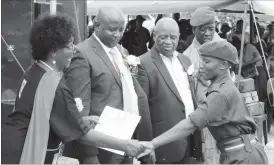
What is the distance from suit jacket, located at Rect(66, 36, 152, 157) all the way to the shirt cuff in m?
0.70

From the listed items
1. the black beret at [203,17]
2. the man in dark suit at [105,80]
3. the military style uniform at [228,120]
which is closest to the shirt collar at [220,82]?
the military style uniform at [228,120]

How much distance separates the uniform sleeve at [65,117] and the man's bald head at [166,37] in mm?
1990

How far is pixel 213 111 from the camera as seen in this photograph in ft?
15.1

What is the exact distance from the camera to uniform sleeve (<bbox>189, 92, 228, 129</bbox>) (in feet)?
15.1

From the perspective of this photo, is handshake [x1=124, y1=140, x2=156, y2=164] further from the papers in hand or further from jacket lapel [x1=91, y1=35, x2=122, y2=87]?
jacket lapel [x1=91, y1=35, x2=122, y2=87]

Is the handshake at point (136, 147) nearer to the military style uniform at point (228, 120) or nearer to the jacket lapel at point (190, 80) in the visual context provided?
the military style uniform at point (228, 120)

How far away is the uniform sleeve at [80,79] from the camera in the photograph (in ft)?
16.1

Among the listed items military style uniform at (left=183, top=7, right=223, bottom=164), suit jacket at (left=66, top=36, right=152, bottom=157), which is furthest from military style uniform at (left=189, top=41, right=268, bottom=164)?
military style uniform at (left=183, top=7, right=223, bottom=164)

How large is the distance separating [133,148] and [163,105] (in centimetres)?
97

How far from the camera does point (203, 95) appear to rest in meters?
6.06

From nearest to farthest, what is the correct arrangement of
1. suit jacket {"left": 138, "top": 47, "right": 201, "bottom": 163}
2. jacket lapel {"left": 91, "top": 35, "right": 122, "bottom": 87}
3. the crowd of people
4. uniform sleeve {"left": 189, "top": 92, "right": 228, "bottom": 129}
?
the crowd of people → uniform sleeve {"left": 189, "top": 92, "right": 228, "bottom": 129} → jacket lapel {"left": 91, "top": 35, "right": 122, "bottom": 87} → suit jacket {"left": 138, "top": 47, "right": 201, "bottom": 163}

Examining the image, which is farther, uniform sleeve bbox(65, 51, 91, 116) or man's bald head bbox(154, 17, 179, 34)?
man's bald head bbox(154, 17, 179, 34)

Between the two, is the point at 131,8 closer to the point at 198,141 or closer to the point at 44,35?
the point at 198,141

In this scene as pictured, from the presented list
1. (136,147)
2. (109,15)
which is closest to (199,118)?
(136,147)
